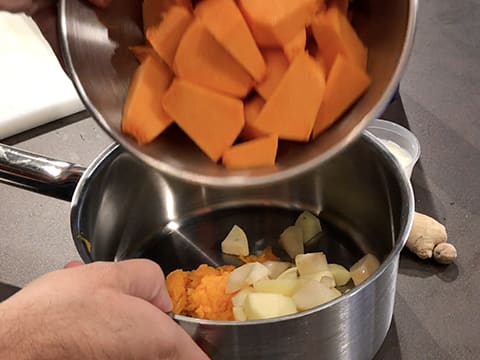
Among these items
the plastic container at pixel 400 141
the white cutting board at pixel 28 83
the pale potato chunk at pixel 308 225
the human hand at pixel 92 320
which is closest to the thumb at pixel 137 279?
the human hand at pixel 92 320

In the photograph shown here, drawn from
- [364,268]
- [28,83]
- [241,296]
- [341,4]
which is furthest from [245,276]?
[28,83]

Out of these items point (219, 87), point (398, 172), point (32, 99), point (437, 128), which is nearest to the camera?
point (219, 87)

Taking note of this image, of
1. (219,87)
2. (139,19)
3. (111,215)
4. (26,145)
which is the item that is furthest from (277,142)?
(26,145)

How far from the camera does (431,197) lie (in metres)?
0.98

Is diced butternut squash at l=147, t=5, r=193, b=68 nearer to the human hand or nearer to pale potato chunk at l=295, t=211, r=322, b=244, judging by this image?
the human hand

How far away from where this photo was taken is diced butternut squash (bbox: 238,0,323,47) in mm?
607

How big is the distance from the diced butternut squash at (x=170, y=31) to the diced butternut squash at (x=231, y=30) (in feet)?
0.09

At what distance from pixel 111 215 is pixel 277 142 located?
14.3 inches

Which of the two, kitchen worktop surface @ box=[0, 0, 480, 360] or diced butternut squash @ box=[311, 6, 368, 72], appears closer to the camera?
diced butternut squash @ box=[311, 6, 368, 72]

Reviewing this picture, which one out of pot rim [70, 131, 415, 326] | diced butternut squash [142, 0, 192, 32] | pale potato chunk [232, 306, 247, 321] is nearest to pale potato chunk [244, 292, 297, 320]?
pale potato chunk [232, 306, 247, 321]

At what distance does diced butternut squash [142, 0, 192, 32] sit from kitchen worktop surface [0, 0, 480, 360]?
43 centimetres

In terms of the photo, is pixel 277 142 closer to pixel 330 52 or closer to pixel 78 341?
pixel 330 52

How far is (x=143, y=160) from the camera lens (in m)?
0.62

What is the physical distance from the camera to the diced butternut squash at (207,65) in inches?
24.9
